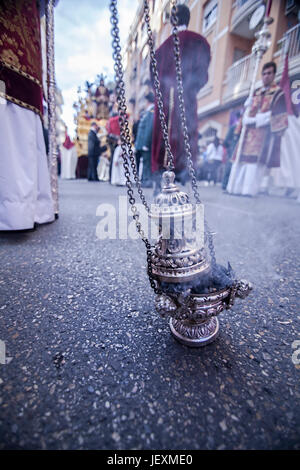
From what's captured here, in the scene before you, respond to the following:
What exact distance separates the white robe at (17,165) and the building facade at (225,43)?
31.7 inches

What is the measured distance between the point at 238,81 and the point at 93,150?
556 cm

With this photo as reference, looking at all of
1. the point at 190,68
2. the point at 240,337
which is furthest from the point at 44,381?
the point at 190,68

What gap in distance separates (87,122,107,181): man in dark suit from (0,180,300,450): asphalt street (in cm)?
686

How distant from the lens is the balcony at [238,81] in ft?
23.3

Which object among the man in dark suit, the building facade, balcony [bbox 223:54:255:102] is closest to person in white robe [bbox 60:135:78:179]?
the man in dark suit

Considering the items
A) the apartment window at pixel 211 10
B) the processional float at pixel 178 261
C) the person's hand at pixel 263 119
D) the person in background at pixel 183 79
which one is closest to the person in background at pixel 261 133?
the person's hand at pixel 263 119

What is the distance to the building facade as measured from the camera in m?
1.26

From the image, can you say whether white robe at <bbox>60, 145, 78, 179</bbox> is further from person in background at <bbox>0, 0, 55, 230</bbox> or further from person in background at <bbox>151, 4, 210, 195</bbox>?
person in background at <bbox>0, 0, 55, 230</bbox>

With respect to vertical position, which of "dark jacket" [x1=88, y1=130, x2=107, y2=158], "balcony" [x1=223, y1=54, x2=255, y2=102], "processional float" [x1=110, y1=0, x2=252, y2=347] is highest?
"balcony" [x1=223, y1=54, x2=255, y2=102]

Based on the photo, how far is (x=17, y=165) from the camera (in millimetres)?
1563

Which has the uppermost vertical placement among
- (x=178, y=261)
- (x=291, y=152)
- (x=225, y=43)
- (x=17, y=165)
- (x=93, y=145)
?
(x=225, y=43)

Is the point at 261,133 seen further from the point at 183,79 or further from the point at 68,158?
the point at 68,158

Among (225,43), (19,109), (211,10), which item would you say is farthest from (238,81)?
(19,109)
